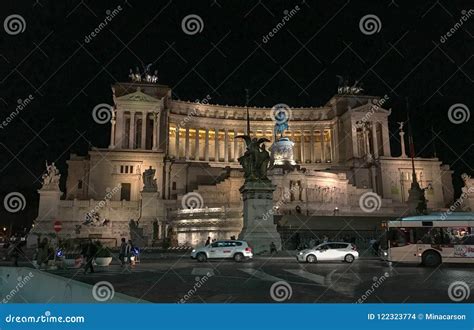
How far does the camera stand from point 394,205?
206ft

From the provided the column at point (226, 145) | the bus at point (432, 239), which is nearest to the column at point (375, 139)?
the column at point (226, 145)

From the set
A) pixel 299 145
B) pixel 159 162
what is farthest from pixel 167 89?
pixel 299 145

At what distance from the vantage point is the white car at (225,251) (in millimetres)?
28078

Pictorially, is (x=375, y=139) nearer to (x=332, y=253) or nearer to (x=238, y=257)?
(x=332, y=253)

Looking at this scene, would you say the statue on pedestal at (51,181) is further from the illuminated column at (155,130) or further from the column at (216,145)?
the column at (216,145)

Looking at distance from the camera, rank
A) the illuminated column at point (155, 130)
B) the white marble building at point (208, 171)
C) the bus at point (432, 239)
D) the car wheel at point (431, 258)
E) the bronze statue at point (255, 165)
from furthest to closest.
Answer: the illuminated column at point (155, 130)
the white marble building at point (208, 171)
the bronze statue at point (255, 165)
the car wheel at point (431, 258)
the bus at point (432, 239)

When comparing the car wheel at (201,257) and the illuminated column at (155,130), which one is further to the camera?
the illuminated column at (155,130)

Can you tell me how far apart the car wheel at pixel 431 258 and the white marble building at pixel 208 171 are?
21.4 m

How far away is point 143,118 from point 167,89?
8.54 m

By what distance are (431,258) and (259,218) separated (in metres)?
12.3

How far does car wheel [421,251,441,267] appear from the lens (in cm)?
2464

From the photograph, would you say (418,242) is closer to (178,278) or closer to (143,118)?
(178,278)

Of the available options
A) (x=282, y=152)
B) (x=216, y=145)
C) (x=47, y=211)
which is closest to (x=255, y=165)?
(x=47, y=211)

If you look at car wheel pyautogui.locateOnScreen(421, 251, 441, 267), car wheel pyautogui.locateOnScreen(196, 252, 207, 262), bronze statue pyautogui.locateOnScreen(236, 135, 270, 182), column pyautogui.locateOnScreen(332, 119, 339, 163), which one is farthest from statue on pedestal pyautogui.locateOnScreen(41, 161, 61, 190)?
column pyautogui.locateOnScreen(332, 119, 339, 163)
